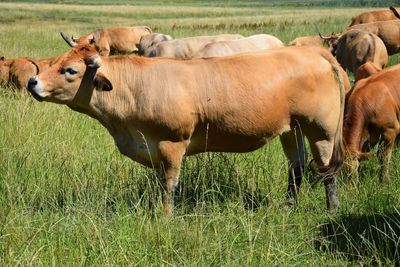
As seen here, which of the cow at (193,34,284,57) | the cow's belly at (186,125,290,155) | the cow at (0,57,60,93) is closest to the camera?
the cow's belly at (186,125,290,155)

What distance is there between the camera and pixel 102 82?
5.55 m

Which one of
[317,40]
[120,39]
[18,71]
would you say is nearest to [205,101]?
[18,71]

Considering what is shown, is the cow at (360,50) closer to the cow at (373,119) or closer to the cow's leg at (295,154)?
the cow at (373,119)

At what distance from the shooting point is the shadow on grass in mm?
4602

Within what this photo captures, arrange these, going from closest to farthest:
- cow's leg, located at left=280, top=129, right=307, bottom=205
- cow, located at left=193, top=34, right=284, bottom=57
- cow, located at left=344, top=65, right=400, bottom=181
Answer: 1. cow's leg, located at left=280, top=129, right=307, bottom=205
2. cow, located at left=344, top=65, right=400, bottom=181
3. cow, located at left=193, top=34, right=284, bottom=57

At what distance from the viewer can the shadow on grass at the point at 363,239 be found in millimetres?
4602

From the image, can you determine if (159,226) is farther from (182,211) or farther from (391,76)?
(391,76)

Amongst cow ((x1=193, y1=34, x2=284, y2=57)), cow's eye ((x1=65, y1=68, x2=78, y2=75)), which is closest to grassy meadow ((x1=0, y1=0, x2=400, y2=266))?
cow's eye ((x1=65, y1=68, x2=78, y2=75))

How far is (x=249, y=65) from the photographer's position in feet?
19.3

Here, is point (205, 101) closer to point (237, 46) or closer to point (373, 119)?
point (373, 119)

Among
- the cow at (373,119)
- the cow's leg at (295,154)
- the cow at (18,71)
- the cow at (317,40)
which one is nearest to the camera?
the cow's leg at (295,154)

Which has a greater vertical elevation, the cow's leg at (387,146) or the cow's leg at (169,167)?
the cow's leg at (169,167)

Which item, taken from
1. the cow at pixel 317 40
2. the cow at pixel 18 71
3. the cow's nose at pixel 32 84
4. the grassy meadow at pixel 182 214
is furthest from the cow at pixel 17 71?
the cow at pixel 317 40

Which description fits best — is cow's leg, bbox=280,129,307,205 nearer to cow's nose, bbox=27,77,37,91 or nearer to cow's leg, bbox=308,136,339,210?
cow's leg, bbox=308,136,339,210
